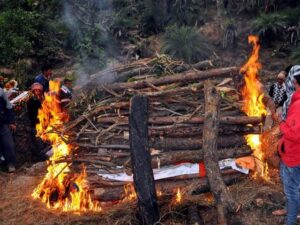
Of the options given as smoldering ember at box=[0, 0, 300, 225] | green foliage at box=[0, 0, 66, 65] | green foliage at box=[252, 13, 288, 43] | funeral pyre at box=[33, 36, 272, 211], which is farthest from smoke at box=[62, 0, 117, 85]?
funeral pyre at box=[33, 36, 272, 211]

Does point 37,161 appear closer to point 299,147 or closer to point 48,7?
point 299,147

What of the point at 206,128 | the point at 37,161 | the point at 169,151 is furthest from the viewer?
the point at 37,161

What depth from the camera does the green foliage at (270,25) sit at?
49.0 ft

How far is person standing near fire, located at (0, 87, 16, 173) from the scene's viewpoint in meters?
8.52

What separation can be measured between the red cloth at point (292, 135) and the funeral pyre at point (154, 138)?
71.5 inches

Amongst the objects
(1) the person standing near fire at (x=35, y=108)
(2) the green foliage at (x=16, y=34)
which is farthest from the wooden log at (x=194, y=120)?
(2) the green foliage at (x=16, y=34)

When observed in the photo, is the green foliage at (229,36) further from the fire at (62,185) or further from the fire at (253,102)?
the fire at (62,185)

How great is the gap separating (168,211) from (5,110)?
4424mm

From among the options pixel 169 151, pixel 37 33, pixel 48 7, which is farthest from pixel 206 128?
pixel 48 7

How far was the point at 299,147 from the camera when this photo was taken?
16.4ft

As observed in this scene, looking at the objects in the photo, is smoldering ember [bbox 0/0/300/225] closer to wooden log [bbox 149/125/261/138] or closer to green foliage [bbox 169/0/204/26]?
wooden log [bbox 149/125/261/138]

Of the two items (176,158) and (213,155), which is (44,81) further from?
(213,155)

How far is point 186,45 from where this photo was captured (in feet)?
47.7

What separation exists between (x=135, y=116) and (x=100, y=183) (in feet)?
5.69
